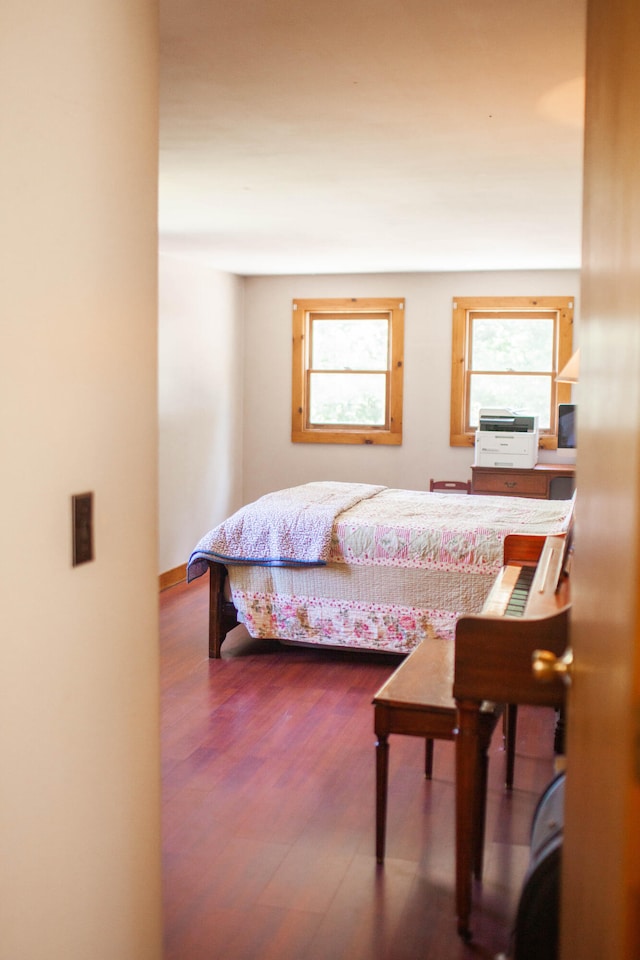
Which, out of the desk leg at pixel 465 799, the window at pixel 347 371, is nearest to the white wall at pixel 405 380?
the window at pixel 347 371

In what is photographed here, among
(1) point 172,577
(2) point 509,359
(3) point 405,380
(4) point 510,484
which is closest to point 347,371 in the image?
(3) point 405,380

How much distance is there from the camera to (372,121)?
3.35m

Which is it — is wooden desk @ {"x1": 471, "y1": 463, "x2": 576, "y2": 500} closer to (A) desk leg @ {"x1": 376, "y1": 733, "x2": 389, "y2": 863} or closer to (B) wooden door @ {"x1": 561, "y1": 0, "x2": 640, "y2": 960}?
(A) desk leg @ {"x1": 376, "y1": 733, "x2": 389, "y2": 863}

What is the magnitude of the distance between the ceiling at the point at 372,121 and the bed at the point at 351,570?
166 cm

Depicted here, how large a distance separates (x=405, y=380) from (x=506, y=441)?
118cm

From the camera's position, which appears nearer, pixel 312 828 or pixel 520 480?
pixel 312 828

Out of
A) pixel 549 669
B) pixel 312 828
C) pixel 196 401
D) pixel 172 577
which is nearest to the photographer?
pixel 549 669

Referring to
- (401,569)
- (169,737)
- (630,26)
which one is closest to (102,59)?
(630,26)

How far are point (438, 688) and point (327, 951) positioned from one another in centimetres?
80

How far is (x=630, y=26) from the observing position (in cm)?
102

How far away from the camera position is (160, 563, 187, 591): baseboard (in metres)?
6.61

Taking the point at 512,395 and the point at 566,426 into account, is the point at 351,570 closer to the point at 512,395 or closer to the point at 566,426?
the point at 566,426

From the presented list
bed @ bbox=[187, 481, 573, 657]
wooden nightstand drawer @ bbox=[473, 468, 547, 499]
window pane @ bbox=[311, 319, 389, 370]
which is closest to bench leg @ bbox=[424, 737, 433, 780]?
bed @ bbox=[187, 481, 573, 657]

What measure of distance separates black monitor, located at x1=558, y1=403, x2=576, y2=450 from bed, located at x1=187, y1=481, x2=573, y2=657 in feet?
6.30
